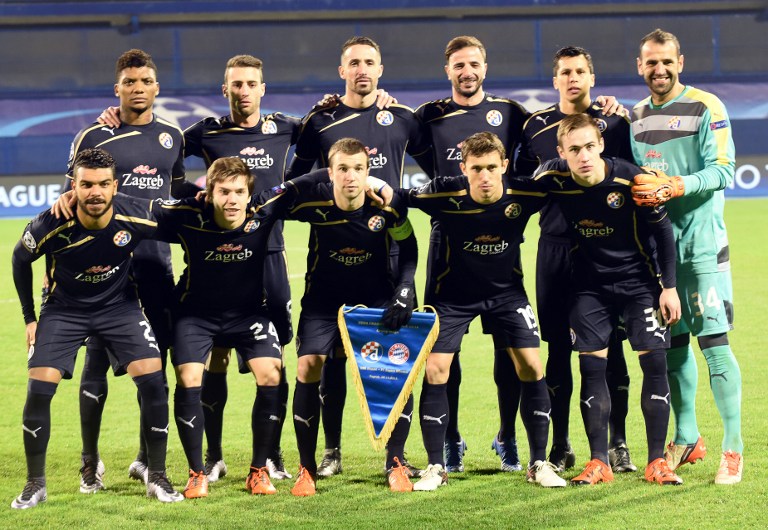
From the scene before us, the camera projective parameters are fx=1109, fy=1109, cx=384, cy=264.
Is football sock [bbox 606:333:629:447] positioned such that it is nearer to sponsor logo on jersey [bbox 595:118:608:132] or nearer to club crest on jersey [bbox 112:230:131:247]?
sponsor logo on jersey [bbox 595:118:608:132]

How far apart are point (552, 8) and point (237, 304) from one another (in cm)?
2485

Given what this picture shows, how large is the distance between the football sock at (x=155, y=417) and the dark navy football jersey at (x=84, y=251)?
0.44m

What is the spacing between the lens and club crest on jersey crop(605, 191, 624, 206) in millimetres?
5512

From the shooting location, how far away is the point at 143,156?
19.9ft

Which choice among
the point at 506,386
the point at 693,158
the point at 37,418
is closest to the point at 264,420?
the point at 37,418

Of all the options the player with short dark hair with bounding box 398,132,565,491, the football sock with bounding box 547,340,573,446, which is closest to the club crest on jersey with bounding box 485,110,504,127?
the player with short dark hair with bounding box 398,132,565,491

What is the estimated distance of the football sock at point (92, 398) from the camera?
580 cm

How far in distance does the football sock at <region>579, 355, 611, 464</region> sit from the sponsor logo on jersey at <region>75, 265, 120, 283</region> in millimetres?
2412

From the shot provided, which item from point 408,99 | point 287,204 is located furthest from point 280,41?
point 287,204

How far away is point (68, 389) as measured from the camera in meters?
8.38

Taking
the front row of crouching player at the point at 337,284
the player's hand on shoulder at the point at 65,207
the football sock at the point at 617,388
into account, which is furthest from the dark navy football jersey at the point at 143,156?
the football sock at the point at 617,388

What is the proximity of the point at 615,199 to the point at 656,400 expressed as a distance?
40.4 inches

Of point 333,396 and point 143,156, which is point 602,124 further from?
point 143,156

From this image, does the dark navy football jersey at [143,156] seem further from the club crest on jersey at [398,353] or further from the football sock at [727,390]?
the football sock at [727,390]
